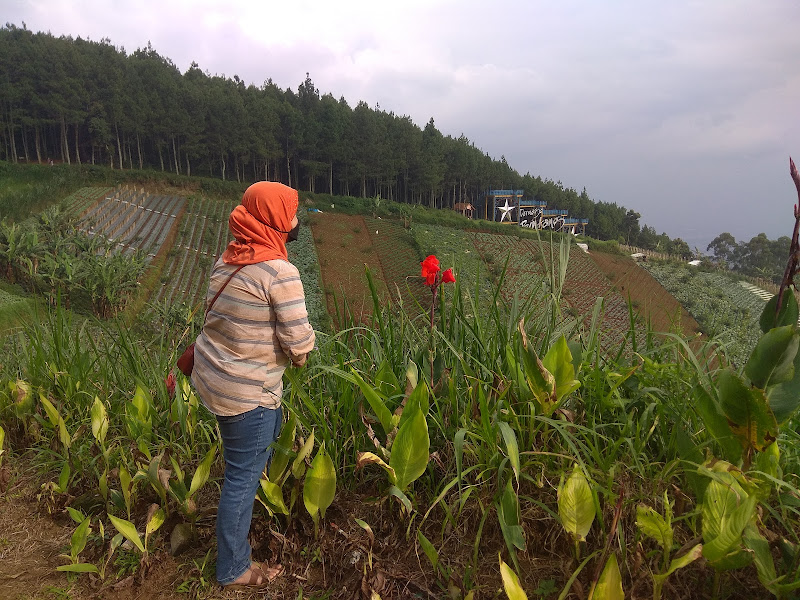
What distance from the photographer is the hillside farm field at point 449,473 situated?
1086 millimetres

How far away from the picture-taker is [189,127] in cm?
3488

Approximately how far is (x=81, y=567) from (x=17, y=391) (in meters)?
1.06

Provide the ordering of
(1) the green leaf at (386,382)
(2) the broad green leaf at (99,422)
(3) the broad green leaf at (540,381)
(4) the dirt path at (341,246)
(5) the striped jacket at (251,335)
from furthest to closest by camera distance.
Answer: (4) the dirt path at (341,246) → (2) the broad green leaf at (99,422) → (1) the green leaf at (386,382) → (5) the striped jacket at (251,335) → (3) the broad green leaf at (540,381)

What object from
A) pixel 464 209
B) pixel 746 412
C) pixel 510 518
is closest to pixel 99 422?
pixel 510 518

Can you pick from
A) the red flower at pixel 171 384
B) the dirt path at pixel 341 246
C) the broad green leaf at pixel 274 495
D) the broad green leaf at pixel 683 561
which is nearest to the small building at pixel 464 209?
the dirt path at pixel 341 246

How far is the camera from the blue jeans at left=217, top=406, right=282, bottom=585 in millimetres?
1358

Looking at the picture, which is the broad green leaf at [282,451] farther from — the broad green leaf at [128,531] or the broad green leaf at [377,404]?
the broad green leaf at [128,531]

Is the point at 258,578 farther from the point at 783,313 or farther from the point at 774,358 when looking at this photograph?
the point at 783,313

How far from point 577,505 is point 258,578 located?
2.96ft

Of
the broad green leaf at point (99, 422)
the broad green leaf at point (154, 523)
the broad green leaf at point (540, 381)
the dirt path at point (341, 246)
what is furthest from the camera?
the dirt path at point (341, 246)

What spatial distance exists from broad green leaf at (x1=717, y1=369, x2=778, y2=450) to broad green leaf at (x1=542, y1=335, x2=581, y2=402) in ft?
1.08

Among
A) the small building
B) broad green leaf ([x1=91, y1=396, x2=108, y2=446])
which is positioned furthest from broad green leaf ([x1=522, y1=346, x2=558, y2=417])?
the small building

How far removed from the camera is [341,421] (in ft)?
5.36

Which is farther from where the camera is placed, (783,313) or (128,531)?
(128,531)
